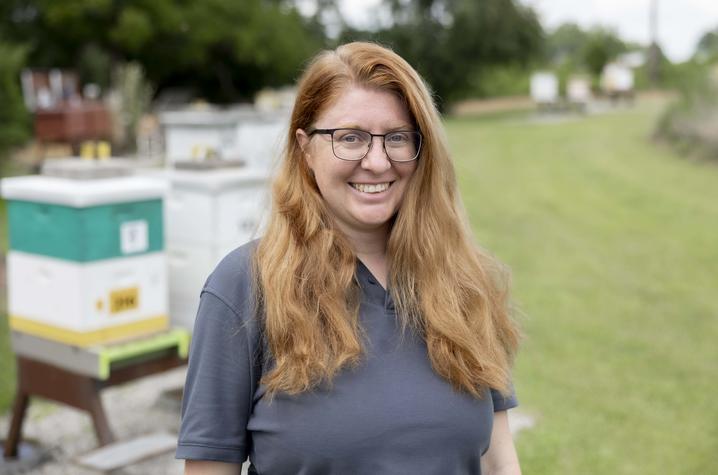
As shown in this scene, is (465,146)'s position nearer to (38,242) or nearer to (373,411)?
(38,242)

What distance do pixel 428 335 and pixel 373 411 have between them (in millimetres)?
245

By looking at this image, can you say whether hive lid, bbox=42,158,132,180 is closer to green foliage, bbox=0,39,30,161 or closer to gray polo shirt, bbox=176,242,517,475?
gray polo shirt, bbox=176,242,517,475

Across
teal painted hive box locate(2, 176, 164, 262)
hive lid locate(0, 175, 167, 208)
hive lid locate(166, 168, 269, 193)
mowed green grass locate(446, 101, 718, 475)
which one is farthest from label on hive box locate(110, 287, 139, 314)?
mowed green grass locate(446, 101, 718, 475)

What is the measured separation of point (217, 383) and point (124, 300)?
280 centimetres

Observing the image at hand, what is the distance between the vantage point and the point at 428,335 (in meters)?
2.32

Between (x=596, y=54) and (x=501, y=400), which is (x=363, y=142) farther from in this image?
(x=596, y=54)

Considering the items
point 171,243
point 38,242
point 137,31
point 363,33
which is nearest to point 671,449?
point 171,243

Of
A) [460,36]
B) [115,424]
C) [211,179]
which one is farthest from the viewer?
[460,36]

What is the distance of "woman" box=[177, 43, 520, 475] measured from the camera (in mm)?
2170

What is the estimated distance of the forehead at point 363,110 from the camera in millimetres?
2305

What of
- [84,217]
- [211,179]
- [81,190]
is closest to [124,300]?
[84,217]

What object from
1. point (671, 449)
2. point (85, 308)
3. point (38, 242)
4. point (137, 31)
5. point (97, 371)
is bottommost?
point (671, 449)

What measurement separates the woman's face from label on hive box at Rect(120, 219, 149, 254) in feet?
8.50

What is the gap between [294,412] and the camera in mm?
2176
